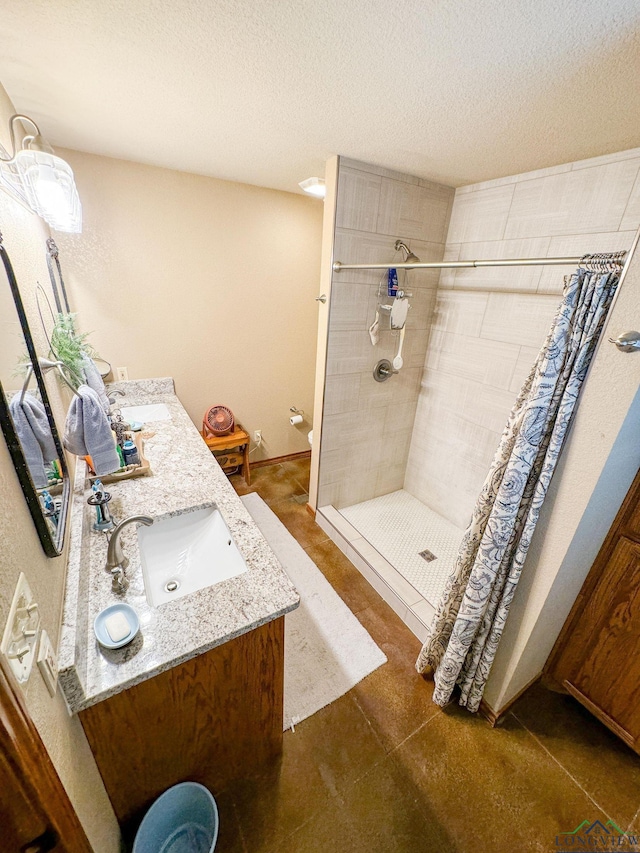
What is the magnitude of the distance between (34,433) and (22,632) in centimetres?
47

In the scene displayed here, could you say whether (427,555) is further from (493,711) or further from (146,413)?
(146,413)

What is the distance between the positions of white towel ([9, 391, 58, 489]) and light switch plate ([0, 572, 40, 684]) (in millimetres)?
271

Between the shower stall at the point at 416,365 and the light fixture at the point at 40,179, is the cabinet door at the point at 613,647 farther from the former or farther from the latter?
the light fixture at the point at 40,179

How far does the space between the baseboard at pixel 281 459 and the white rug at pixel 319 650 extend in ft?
4.03

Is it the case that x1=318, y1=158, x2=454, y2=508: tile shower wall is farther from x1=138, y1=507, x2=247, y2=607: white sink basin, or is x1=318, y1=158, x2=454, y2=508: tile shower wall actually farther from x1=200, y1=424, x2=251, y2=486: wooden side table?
x1=138, y1=507, x2=247, y2=607: white sink basin

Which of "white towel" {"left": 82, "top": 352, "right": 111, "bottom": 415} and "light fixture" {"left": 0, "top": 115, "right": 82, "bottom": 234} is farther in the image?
"white towel" {"left": 82, "top": 352, "right": 111, "bottom": 415}

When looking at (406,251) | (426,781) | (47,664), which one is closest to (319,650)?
(426,781)

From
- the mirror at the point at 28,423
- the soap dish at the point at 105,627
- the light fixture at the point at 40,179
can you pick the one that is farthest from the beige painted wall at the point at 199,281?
the soap dish at the point at 105,627

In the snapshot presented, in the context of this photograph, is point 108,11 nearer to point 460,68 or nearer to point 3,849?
point 460,68

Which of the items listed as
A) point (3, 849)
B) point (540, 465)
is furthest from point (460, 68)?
point (3, 849)

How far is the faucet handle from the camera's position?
1002 mm

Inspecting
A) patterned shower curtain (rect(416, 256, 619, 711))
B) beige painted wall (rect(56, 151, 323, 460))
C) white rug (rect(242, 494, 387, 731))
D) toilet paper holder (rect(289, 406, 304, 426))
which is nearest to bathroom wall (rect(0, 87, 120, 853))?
white rug (rect(242, 494, 387, 731))

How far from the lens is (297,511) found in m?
2.64

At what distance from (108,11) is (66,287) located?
1583 millimetres
